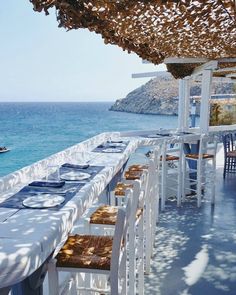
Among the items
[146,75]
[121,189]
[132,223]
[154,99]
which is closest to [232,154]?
[146,75]

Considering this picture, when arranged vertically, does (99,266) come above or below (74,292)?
above

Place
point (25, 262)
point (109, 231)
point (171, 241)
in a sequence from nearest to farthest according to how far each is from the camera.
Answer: point (25, 262) < point (109, 231) < point (171, 241)

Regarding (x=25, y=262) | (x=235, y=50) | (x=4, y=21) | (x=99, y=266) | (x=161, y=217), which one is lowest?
(x=161, y=217)

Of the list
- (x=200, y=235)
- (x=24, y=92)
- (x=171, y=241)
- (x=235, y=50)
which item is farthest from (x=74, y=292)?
(x=24, y=92)

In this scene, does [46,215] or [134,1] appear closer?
[46,215]

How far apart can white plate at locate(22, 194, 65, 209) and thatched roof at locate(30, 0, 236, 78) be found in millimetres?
1327

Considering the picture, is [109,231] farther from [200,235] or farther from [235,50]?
[235,50]

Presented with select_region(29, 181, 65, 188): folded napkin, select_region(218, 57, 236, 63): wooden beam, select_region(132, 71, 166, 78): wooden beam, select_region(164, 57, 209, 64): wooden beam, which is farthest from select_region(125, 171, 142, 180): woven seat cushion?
select_region(132, 71, 166, 78): wooden beam

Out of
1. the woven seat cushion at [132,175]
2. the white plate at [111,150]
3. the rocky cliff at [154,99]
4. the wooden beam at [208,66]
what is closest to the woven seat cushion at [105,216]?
the woven seat cushion at [132,175]

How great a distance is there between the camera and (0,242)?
4.72 ft

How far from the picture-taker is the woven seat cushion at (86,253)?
1770mm

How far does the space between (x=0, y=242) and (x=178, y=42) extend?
3908 mm

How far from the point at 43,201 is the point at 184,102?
6026mm

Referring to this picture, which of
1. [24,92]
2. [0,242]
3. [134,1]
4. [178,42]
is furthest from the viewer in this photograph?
[24,92]
